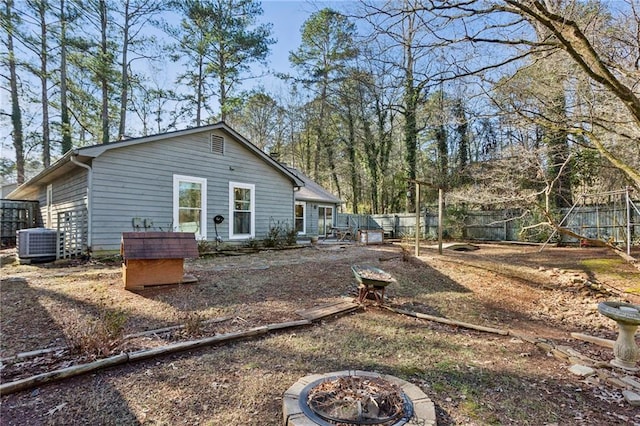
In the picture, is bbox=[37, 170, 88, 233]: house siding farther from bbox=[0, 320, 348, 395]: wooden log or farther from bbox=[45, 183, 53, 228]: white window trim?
bbox=[0, 320, 348, 395]: wooden log

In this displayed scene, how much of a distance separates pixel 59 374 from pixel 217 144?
8658 millimetres

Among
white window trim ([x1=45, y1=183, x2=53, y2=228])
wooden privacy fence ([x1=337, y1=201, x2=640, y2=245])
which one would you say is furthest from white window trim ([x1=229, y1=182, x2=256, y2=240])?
wooden privacy fence ([x1=337, y1=201, x2=640, y2=245])

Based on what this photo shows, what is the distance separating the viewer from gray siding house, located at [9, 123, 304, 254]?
8.38 metres

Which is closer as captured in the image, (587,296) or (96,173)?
(587,296)

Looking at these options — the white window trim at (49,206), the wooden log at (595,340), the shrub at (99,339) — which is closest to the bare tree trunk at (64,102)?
the white window trim at (49,206)

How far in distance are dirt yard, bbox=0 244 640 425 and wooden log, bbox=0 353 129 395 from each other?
51 millimetres

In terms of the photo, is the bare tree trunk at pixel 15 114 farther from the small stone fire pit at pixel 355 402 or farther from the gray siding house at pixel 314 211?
the small stone fire pit at pixel 355 402

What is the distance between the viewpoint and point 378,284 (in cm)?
527

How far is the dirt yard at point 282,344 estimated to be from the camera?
2551 mm

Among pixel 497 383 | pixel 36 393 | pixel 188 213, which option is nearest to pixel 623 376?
pixel 497 383

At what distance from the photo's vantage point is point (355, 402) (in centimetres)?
230

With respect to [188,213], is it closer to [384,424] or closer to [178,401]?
[178,401]

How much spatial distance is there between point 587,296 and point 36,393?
8600mm

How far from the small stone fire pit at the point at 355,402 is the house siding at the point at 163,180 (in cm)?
793
